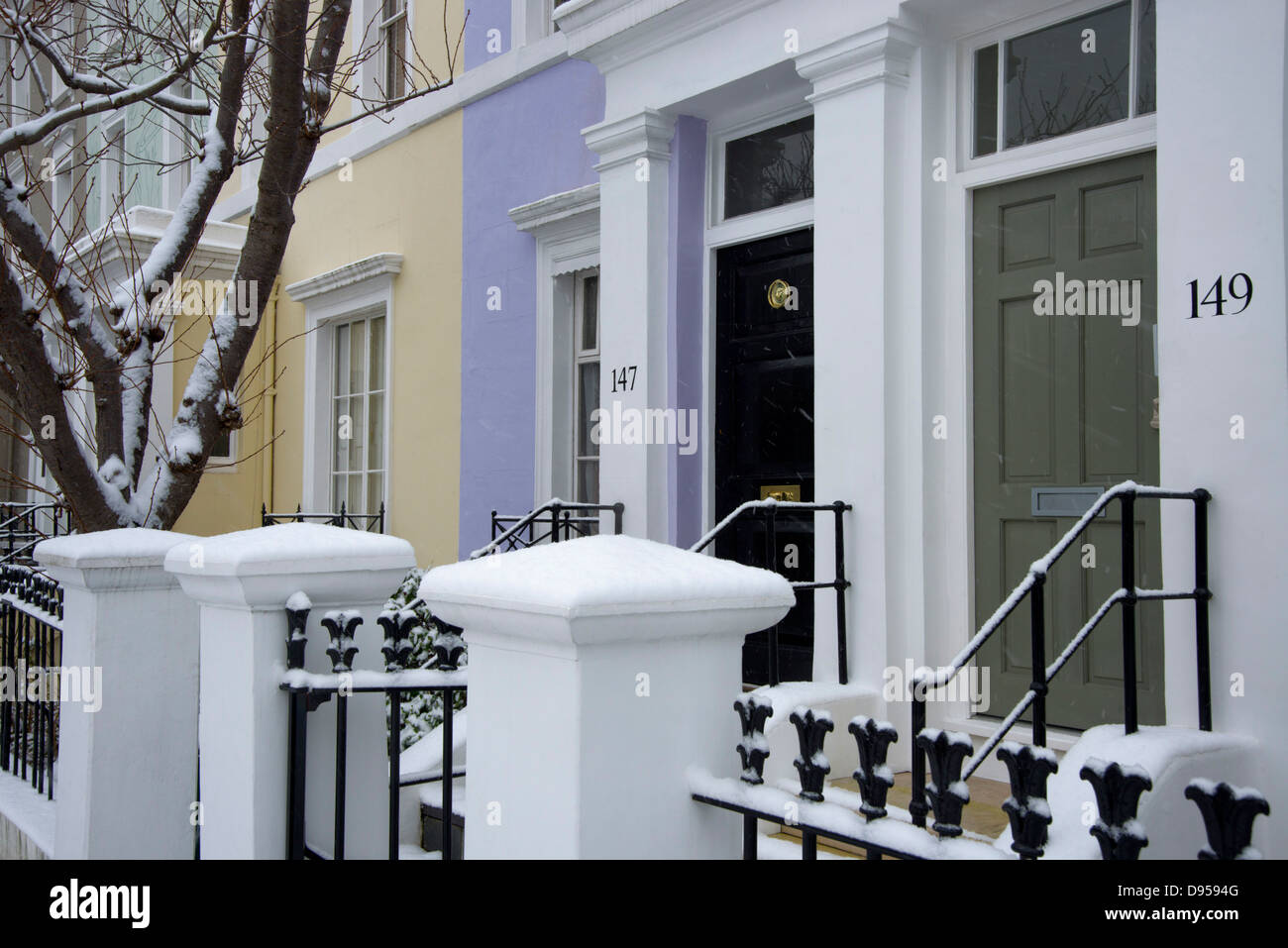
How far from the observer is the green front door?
469 centimetres

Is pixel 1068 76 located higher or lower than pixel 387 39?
lower

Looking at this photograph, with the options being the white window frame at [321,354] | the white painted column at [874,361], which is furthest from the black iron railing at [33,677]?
the white window frame at [321,354]

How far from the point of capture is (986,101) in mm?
5375

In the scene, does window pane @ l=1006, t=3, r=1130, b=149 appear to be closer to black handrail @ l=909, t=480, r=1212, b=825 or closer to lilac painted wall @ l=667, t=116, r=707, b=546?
black handrail @ l=909, t=480, r=1212, b=825

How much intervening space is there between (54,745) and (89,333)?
2001 mm

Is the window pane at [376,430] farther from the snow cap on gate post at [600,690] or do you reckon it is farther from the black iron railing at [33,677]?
the snow cap on gate post at [600,690]

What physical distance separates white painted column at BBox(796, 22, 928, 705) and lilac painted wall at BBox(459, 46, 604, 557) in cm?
285

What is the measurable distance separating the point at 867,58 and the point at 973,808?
334cm

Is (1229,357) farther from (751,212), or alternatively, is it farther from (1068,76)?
(751,212)

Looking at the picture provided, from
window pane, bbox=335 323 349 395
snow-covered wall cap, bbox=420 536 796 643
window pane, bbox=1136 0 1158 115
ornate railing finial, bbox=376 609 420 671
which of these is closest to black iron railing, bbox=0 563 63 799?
ornate railing finial, bbox=376 609 420 671

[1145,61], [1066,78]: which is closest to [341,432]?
[1066,78]

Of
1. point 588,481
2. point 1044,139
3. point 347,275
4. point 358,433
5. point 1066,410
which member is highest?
point 347,275

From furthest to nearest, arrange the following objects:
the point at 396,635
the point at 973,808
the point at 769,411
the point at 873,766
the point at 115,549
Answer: the point at 769,411, the point at 973,808, the point at 115,549, the point at 396,635, the point at 873,766
